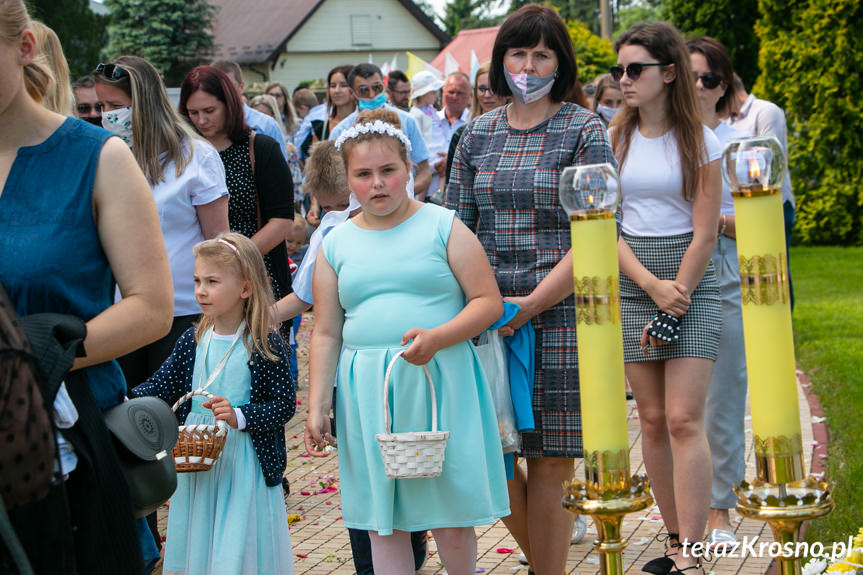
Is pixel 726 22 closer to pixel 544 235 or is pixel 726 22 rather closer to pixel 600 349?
pixel 544 235

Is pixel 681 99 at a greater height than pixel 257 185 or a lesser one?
greater

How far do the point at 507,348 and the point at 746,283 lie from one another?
9.76 feet

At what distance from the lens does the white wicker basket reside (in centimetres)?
358

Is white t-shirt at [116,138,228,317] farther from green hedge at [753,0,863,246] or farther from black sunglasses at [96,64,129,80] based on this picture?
green hedge at [753,0,863,246]

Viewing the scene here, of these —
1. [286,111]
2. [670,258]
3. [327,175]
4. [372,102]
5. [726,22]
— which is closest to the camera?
[670,258]

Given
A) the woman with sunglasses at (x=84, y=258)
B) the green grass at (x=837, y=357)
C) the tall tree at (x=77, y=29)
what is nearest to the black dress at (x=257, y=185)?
the green grass at (x=837, y=357)

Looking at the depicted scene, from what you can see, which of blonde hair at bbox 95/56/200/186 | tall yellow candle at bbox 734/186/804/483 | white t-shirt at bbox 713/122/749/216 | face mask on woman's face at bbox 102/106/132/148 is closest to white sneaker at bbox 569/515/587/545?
white t-shirt at bbox 713/122/749/216

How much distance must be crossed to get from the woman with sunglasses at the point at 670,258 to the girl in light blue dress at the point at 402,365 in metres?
1.08

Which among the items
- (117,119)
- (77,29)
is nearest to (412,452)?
(117,119)

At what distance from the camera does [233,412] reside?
14.5 ft

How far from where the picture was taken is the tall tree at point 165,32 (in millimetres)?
48969

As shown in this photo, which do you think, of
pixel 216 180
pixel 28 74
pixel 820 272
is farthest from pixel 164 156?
pixel 820 272

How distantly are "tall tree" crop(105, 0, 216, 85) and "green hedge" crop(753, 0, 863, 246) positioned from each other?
3304 cm

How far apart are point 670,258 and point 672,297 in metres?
0.24
